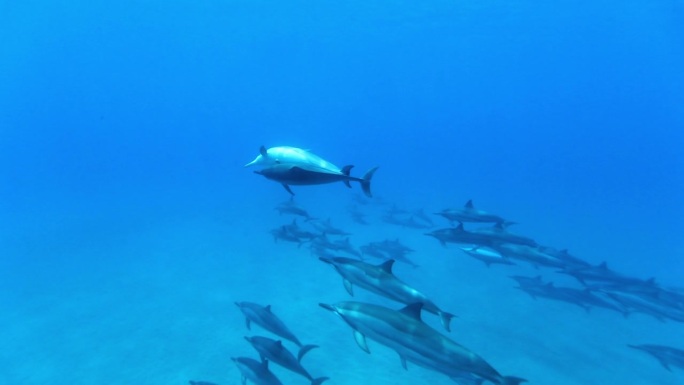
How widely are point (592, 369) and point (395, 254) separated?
243 inches

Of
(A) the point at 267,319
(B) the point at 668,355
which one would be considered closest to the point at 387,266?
(A) the point at 267,319

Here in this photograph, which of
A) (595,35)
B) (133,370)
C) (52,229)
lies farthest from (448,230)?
(595,35)

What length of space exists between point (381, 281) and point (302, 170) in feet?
5.03

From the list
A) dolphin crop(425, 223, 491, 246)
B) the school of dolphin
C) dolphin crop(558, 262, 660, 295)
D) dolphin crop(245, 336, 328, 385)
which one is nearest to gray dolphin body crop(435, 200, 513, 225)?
the school of dolphin

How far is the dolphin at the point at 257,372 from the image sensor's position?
5605mm

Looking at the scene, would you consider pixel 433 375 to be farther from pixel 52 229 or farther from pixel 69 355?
pixel 52 229

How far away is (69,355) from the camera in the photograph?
9.67m

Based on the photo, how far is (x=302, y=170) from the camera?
4.79 meters

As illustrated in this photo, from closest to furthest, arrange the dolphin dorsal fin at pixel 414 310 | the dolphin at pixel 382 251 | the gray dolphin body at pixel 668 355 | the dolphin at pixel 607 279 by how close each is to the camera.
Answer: the dolphin dorsal fin at pixel 414 310, the gray dolphin body at pixel 668 355, the dolphin at pixel 607 279, the dolphin at pixel 382 251

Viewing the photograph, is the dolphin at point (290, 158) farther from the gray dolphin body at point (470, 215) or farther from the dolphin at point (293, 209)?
the dolphin at point (293, 209)

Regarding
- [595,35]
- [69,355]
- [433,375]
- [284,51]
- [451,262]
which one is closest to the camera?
[433,375]

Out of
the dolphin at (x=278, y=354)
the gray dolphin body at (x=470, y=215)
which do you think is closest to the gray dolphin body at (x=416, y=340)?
the dolphin at (x=278, y=354)

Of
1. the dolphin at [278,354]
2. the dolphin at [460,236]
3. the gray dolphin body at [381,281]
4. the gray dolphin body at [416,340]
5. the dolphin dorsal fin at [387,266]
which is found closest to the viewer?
the gray dolphin body at [416,340]

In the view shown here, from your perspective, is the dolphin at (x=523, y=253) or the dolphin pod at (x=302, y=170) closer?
the dolphin pod at (x=302, y=170)
